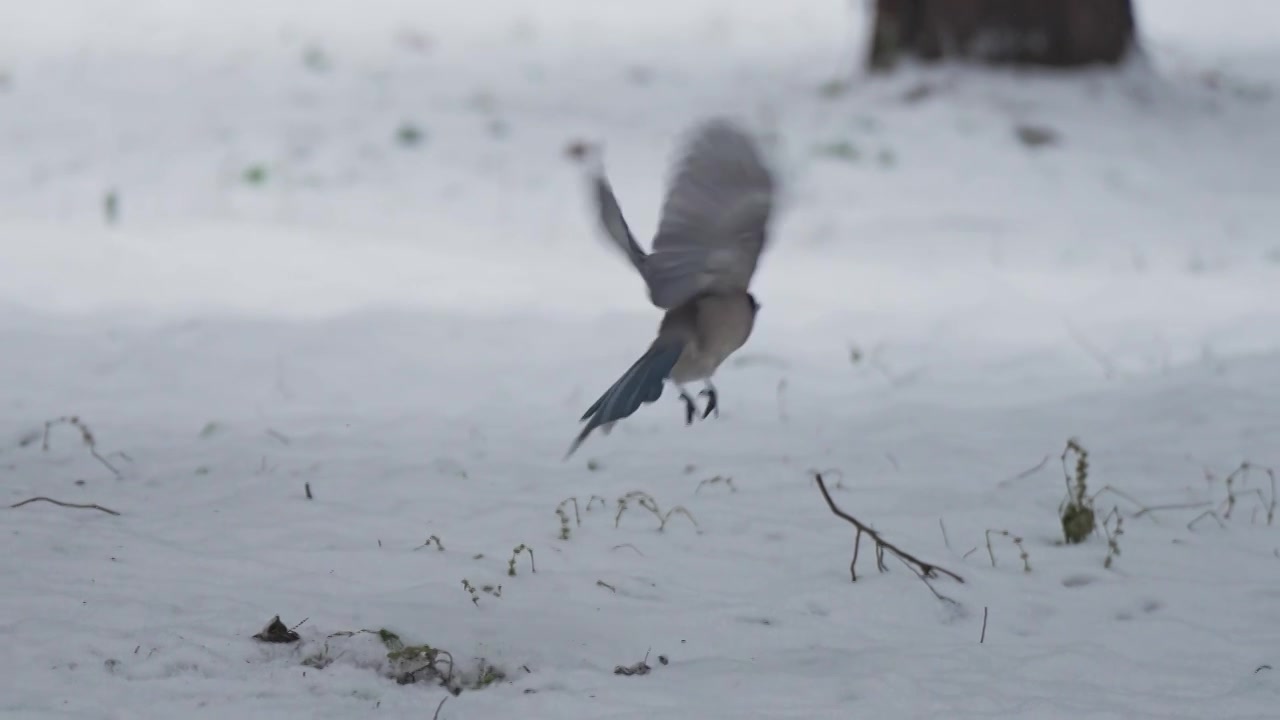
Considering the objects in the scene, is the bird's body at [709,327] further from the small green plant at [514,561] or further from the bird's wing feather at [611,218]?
the small green plant at [514,561]

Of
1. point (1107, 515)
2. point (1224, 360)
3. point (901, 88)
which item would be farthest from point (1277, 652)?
point (901, 88)

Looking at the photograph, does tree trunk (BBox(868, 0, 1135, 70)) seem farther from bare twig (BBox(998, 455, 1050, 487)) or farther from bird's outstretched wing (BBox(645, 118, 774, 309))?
bird's outstretched wing (BBox(645, 118, 774, 309))

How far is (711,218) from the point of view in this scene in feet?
8.23

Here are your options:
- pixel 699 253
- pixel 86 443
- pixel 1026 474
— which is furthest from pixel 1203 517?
pixel 86 443

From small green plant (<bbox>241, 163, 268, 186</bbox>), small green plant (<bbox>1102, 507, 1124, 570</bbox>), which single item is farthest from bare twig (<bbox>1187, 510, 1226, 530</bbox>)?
small green plant (<bbox>241, 163, 268, 186</bbox>)

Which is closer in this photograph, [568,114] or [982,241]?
[982,241]

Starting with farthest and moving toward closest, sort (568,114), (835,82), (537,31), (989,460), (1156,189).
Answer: (537,31), (835,82), (568,114), (1156,189), (989,460)

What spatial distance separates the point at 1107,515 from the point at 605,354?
7.55 feet

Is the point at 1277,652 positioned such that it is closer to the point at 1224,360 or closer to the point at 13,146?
the point at 1224,360

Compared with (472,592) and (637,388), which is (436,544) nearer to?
(472,592)

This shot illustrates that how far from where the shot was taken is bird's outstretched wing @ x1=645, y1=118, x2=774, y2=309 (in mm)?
2414

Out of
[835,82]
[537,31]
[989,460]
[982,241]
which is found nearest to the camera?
[989,460]

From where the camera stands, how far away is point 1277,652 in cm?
279

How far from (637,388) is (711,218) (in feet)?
1.10
